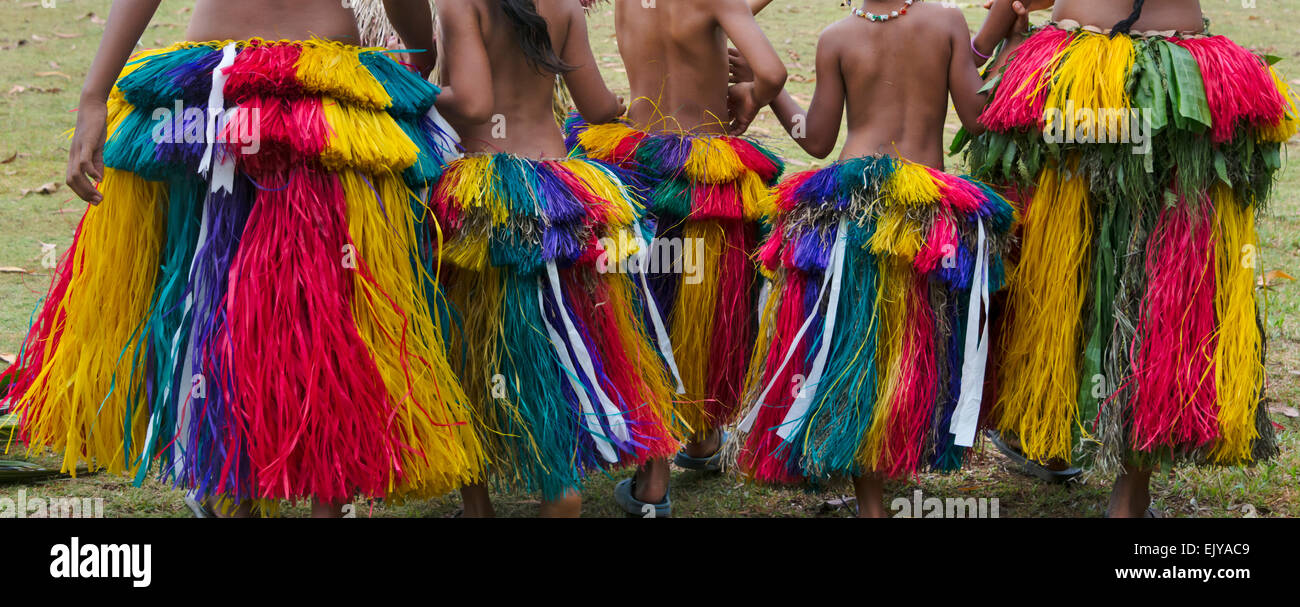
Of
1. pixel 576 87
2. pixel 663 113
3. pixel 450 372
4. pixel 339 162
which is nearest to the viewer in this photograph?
pixel 339 162

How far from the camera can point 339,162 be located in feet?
7.01

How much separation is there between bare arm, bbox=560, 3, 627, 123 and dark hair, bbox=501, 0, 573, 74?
7 centimetres

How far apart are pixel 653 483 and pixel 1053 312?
118 centimetres

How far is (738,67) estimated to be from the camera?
316cm

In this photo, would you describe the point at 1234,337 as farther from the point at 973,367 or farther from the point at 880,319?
the point at 880,319

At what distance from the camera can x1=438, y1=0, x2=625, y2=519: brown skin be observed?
96.2 inches

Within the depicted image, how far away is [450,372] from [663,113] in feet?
3.36

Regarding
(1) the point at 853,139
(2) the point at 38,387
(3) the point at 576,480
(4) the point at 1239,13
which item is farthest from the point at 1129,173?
(4) the point at 1239,13

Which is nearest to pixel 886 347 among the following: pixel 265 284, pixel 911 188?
pixel 911 188

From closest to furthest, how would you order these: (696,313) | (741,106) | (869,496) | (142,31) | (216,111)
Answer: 1. (216,111)
2. (142,31)
3. (869,496)
4. (696,313)
5. (741,106)

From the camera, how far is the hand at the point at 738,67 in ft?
10.3

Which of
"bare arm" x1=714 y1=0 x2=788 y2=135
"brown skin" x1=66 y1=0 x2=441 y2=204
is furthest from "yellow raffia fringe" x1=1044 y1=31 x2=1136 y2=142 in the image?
"brown skin" x1=66 y1=0 x2=441 y2=204

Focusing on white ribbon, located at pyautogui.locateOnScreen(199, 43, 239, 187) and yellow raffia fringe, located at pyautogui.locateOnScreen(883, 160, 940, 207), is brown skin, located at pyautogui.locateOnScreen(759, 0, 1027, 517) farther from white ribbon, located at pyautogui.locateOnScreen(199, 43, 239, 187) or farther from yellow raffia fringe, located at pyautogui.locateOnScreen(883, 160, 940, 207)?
white ribbon, located at pyautogui.locateOnScreen(199, 43, 239, 187)
